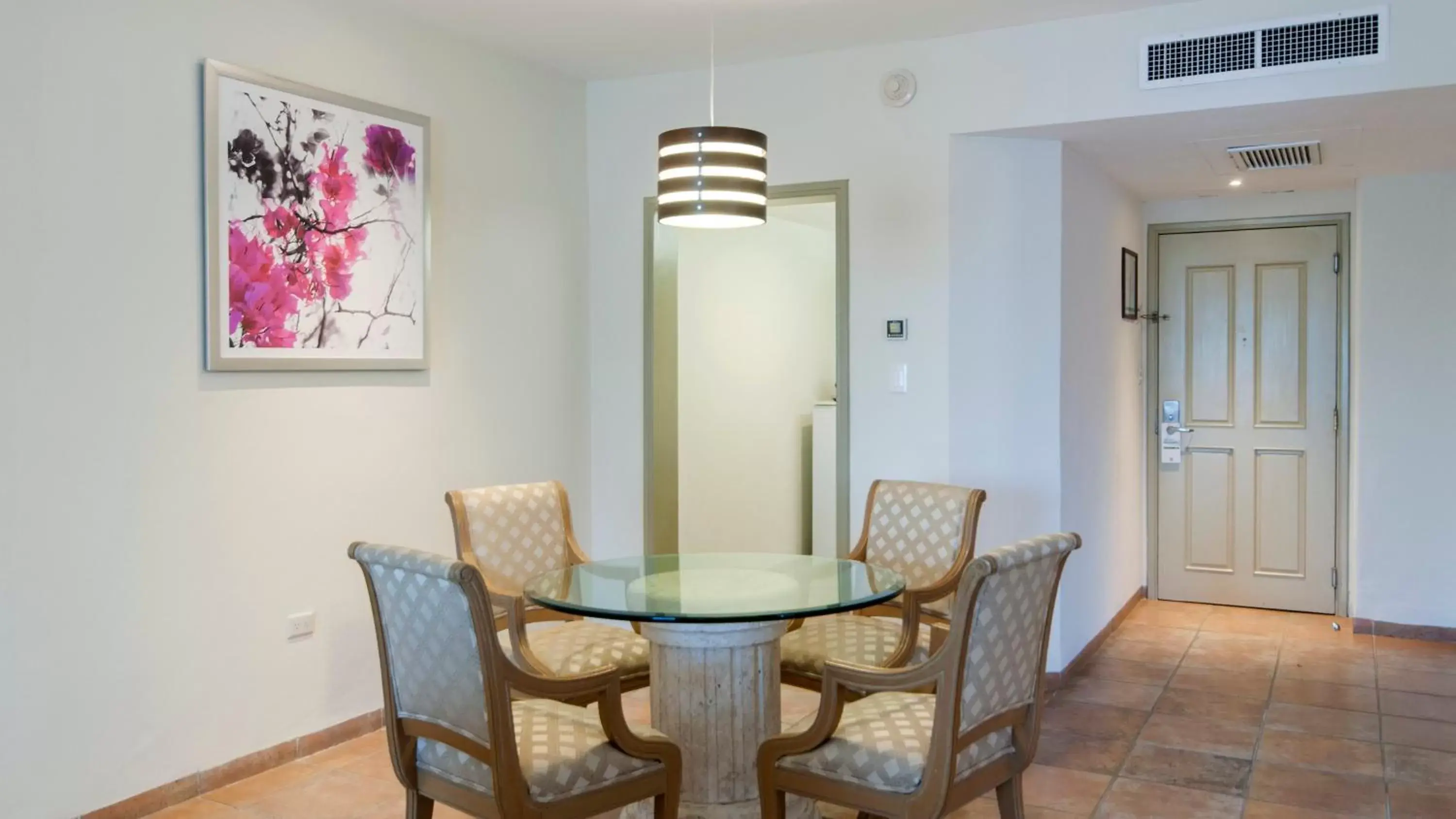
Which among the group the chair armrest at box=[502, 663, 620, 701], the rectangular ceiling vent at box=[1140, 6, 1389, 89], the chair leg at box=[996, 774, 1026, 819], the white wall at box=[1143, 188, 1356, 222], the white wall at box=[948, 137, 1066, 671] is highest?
the rectangular ceiling vent at box=[1140, 6, 1389, 89]

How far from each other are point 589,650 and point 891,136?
2276 millimetres

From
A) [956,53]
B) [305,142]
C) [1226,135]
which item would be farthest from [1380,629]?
[305,142]

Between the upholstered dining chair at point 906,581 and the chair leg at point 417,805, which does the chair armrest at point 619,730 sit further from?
the upholstered dining chair at point 906,581

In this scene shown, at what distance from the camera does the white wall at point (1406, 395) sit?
16.5 feet

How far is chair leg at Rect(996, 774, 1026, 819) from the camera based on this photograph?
2.52 m

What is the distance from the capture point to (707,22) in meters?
3.98

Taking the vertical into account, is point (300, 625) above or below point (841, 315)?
below

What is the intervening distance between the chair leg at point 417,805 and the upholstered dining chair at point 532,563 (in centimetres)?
57

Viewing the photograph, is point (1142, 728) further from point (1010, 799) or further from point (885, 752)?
point (885, 752)

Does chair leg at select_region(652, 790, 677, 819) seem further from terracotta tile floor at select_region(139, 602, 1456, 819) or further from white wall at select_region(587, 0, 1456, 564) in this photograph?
white wall at select_region(587, 0, 1456, 564)

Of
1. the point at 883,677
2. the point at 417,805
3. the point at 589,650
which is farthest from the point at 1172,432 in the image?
the point at 417,805

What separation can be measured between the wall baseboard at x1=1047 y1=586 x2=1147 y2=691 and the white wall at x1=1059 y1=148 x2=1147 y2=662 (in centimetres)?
4

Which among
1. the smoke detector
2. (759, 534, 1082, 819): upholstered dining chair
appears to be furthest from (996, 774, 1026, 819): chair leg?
the smoke detector

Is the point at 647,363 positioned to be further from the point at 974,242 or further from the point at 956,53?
the point at 956,53
